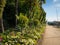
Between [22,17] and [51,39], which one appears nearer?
[22,17]

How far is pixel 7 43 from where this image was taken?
10.8 metres

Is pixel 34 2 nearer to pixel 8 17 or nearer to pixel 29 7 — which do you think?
pixel 29 7

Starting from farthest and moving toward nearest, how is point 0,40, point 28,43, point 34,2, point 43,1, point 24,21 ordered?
point 43,1 → point 34,2 → point 24,21 → point 28,43 → point 0,40

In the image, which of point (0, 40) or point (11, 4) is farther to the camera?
point (11, 4)

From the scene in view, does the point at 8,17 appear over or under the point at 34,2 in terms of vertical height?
under

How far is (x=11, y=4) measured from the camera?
1201 inches

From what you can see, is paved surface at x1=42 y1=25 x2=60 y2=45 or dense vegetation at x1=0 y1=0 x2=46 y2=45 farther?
dense vegetation at x1=0 y1=0 x2=46 y2=45

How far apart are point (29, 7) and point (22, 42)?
53.6 ft

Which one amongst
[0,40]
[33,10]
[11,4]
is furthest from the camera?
[11,4]

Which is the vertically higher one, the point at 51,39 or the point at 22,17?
the point at 22,17

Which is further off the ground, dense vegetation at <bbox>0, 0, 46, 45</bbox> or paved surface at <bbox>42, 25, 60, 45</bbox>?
dense vegetation at <bbox>0, 0, 46, 45</bbox>

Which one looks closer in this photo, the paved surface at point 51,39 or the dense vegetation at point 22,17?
the paved surface at point 51,39

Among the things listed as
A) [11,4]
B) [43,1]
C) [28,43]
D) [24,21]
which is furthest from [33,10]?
[28,43]

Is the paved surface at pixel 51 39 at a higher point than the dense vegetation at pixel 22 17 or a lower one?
lower
